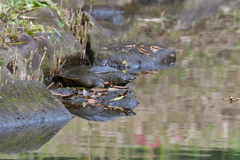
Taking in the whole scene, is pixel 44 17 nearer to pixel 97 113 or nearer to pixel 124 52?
pixel 124 52

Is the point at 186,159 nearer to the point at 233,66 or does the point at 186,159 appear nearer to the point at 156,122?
the point at 156,122

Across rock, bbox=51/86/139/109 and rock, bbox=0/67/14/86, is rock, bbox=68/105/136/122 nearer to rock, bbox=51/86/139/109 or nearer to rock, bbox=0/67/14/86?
rock, bbox=51/86/139/109

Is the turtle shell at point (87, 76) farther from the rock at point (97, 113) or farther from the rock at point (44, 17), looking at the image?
the rock at point (44, 17)

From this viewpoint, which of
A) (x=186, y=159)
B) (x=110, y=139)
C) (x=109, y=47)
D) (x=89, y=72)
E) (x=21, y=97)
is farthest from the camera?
(x=109, y=47)

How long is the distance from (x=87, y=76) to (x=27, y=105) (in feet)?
4.99

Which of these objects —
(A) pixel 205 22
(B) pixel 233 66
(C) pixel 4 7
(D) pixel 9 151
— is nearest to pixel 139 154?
(D) pixel 9 151

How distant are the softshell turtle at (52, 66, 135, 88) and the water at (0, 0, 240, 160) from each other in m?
0.30

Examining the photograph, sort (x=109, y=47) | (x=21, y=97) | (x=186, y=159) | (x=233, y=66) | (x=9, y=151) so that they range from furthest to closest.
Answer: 1. (x=109, y=47)
2. (x=233, y=66)
3. (x=21, y=97)
4. (x=9, y=151)
5. (x=186, y=159)

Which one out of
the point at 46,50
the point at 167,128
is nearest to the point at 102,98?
the point at 167,128

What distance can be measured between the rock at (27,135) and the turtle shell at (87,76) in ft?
4.34

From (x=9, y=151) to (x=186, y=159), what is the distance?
139 centimetres

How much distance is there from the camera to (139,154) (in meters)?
3.20

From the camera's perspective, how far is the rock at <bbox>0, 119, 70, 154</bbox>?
345 cm

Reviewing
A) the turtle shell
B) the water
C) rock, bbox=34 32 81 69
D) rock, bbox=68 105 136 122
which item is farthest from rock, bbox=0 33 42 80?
the water
